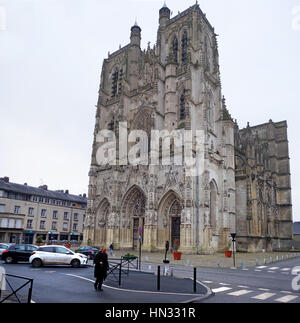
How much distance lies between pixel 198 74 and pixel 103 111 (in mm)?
15763

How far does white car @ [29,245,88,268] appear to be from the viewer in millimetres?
15625

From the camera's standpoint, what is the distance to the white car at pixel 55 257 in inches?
615

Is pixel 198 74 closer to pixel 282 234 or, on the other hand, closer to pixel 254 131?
pixel 254 131

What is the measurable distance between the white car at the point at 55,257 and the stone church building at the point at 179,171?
13118mm

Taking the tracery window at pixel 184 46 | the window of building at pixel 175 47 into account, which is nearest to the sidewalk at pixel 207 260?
the tracery window at pixel 184 46

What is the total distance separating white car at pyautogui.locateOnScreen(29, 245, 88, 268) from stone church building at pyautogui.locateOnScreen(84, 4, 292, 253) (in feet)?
43.0

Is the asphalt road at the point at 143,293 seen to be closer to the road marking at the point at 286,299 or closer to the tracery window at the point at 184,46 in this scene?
the road marking at the point at 286,299

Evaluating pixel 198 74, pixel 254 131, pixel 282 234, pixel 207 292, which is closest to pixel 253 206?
pixel 282 234

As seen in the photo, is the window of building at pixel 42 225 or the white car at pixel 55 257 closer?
the white car at pixel 55 257

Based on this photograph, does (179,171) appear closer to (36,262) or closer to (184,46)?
(36,262)

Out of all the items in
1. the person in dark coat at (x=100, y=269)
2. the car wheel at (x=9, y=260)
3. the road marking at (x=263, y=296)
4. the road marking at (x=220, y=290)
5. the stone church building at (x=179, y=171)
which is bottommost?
the car wheel at (x=9, y=260)

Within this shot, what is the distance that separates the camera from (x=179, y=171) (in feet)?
96.9

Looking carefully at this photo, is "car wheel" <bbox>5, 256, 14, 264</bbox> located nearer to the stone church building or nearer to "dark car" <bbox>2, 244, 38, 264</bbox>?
"dark car" <bbox>2, 244, 38, 264</bbox>

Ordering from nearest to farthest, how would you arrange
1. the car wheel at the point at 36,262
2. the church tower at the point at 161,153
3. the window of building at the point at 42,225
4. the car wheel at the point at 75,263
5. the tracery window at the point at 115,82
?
the car wheel at the point at 36,262 → the car wheel at the point at 75,263 → the church tower at the point at 161,153 → the tracery window at the point at 115,82 → the window of building at the point at 42,225
